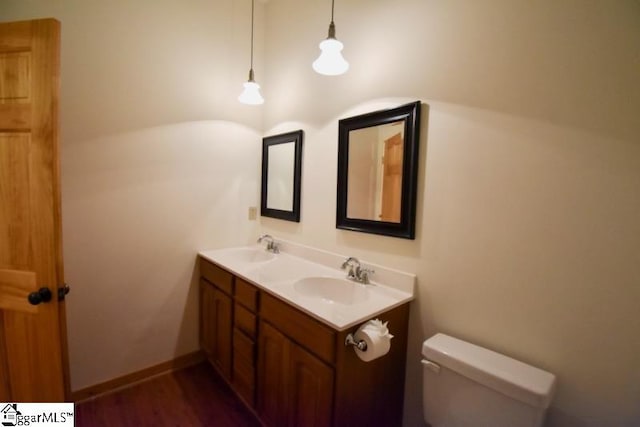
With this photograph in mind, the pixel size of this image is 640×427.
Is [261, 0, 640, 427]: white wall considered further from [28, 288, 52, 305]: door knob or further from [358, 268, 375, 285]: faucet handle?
[28, 288, 52, 305]: door knob

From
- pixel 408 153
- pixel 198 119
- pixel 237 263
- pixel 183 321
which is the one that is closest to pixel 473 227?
pixel 408 153

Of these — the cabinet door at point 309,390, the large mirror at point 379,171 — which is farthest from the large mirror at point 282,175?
the cabinet door at point 309,390

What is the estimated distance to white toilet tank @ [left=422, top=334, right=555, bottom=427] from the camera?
96 cm

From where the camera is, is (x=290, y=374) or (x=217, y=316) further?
(x=217, y=316)

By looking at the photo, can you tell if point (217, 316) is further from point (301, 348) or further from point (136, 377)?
point (301, 348)

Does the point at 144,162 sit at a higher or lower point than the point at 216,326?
higher

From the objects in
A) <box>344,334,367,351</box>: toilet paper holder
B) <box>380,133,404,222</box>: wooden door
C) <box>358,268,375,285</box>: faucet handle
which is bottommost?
<box>344,334,367,351</box>: toilet paper holder

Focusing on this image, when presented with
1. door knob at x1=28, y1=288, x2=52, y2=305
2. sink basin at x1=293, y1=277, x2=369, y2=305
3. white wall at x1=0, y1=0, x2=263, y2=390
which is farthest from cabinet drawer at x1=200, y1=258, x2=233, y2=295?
door knob at x1=28, y1=288, x2=52, y2=305

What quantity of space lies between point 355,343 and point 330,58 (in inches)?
51.6

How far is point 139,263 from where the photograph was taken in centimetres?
195

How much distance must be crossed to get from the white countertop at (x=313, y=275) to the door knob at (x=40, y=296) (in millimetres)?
828

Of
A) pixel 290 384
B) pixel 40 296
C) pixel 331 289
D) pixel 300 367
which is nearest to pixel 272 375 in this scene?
pixel 290 384

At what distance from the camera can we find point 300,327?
4.31 ft

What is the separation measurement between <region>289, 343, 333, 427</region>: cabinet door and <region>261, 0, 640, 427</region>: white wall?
1.70 ft
